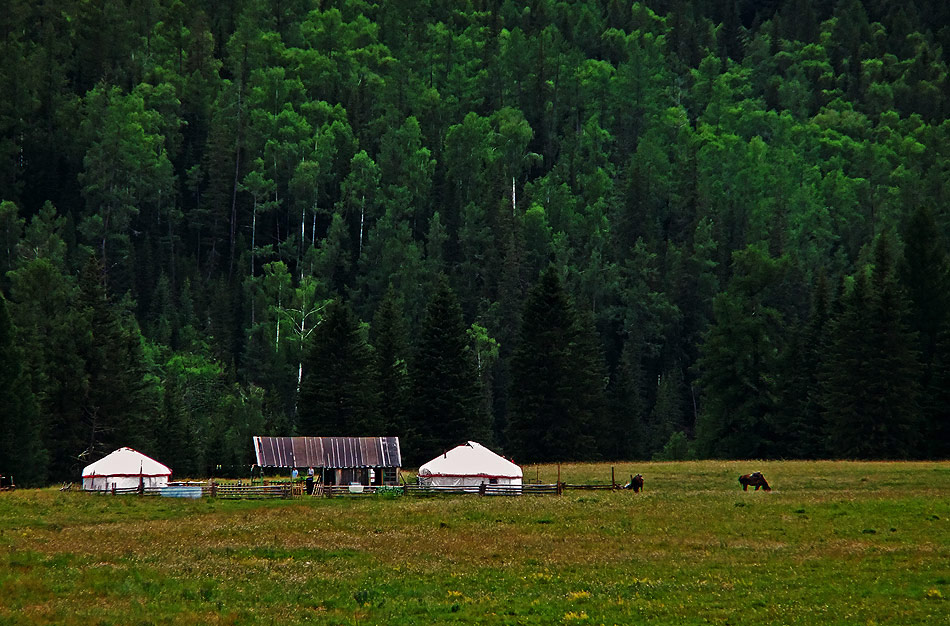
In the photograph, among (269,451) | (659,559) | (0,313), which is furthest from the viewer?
(0,313)

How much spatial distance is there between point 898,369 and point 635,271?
293ft

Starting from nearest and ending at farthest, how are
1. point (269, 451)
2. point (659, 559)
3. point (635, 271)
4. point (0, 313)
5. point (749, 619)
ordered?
point (749, 619)
point (659, 559)
point (269, 451)
point (0, 313)
point (635, 271)

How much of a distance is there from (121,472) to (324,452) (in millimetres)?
13120

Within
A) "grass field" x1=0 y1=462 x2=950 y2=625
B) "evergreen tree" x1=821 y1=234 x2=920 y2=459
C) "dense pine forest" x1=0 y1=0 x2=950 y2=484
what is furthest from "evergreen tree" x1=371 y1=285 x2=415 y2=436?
"grass field" x1=0 y1=462 x2=950 y2=625

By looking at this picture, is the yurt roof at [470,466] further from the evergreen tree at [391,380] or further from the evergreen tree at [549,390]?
the evergreen tree at [549,390]

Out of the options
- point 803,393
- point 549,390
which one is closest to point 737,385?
point 803,393

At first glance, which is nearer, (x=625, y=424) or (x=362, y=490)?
(x=362, y=490)

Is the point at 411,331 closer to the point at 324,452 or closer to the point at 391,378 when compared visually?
the point at 391,378

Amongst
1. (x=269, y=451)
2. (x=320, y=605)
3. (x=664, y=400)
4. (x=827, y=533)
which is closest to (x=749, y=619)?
(x=320, y=605)

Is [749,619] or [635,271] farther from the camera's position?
[635,271]

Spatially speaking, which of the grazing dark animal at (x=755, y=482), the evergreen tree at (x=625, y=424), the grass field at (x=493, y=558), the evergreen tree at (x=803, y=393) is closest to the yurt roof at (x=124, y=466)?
the grass field at (x=493, y=558)

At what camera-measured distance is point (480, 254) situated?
194125 millimetres

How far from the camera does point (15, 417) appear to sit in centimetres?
9550

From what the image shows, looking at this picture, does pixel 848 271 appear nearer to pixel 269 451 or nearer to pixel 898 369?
pixel 898 369
